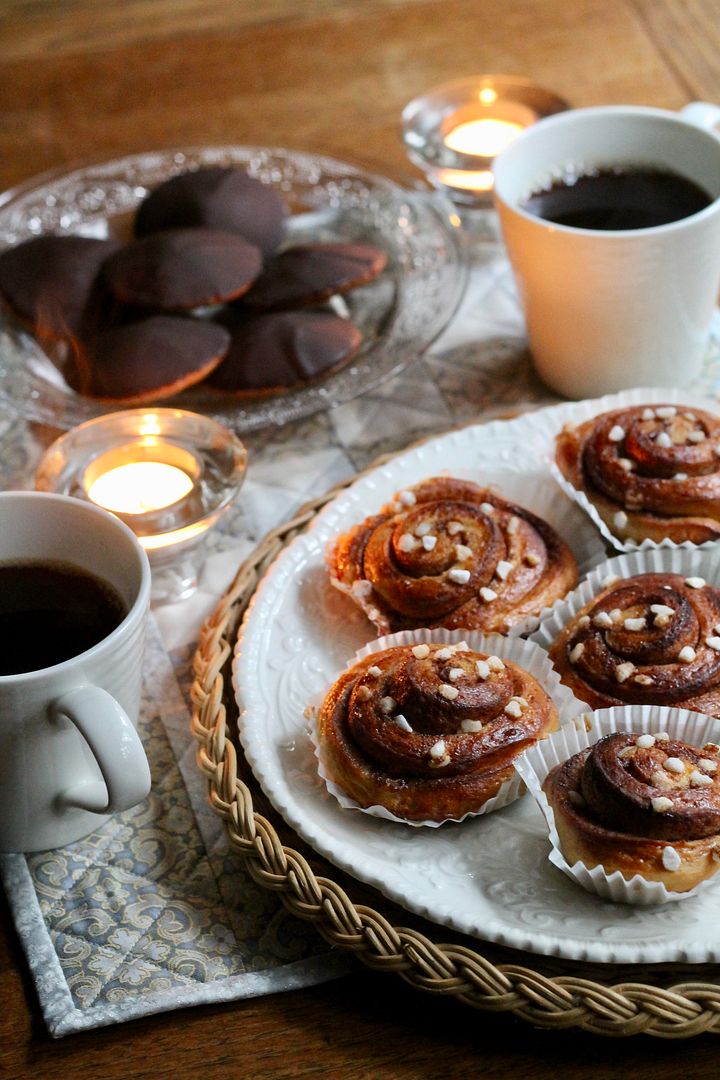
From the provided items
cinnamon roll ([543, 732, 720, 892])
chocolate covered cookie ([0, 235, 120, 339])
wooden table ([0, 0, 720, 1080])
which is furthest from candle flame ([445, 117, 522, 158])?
cinnamon roll ([543, 732, 720, 892])

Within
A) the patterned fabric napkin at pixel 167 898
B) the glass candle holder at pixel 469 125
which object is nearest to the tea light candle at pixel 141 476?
the patterned fabric napkin at pixel 167 898

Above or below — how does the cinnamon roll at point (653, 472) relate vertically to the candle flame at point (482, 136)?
below

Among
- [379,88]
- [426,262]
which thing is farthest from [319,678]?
[379,88]

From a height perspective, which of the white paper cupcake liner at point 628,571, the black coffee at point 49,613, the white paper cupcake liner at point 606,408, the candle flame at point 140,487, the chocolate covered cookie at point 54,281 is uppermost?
the black coffee at point 49,613

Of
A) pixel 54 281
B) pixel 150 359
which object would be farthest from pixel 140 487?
pixel 54 281

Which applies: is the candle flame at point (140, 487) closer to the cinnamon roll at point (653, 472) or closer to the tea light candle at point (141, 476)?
the tea light candle at point (141, 476)

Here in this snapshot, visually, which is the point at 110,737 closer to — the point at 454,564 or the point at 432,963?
the point at 432,963
